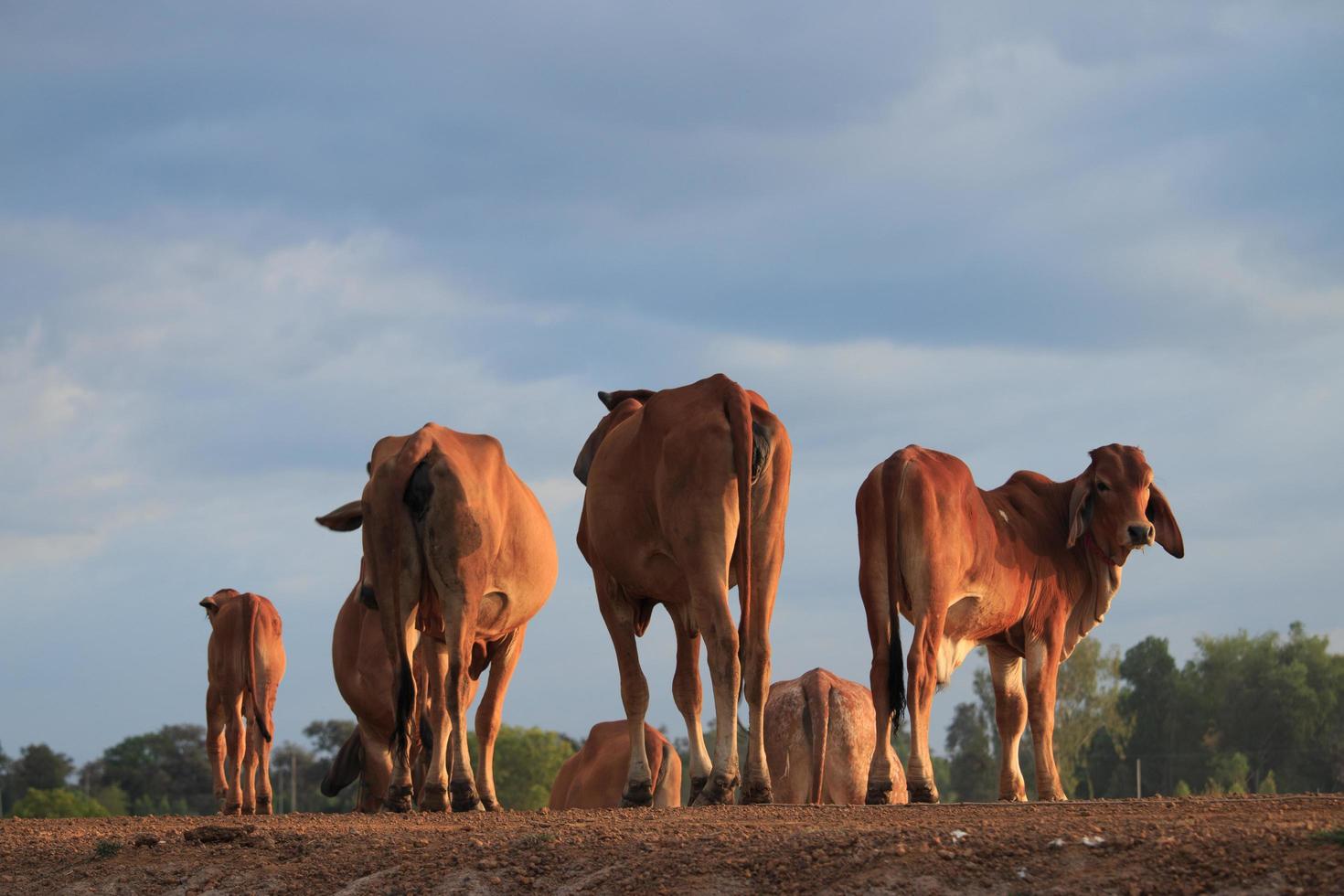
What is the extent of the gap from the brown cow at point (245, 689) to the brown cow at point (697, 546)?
665cm

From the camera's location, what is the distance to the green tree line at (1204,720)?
192ft

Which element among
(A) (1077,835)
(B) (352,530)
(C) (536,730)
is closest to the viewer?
(A) (1077,835)

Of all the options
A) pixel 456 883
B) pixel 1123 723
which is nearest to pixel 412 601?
pixel 456 883

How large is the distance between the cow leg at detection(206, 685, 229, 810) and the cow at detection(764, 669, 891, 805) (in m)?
6.92

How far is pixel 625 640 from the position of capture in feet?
43.7

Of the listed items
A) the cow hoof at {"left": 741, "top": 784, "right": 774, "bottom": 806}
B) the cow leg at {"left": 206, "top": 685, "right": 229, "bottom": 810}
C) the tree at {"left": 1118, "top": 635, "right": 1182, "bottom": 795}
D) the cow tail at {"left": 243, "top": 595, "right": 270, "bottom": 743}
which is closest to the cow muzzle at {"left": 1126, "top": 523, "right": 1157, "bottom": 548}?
the cow hoof at {"left": 741, "top": 784, "right": 774, "bottom": 806}

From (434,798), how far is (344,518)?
500 centimetres

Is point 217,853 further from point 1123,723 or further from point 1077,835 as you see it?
point 1123,723

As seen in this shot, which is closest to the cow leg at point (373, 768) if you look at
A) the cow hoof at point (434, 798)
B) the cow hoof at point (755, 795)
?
the cow hoof at point (434, 798)

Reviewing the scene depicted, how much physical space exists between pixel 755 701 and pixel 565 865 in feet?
12.0

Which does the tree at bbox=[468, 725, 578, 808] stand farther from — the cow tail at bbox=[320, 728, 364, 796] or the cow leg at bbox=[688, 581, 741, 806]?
the cow leg at bbox=[688, 581, 741, 806]

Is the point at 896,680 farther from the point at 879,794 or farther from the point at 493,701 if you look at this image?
the point at 493,701

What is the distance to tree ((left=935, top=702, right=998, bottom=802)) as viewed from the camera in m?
76.3

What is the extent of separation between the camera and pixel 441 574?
12.9 m
